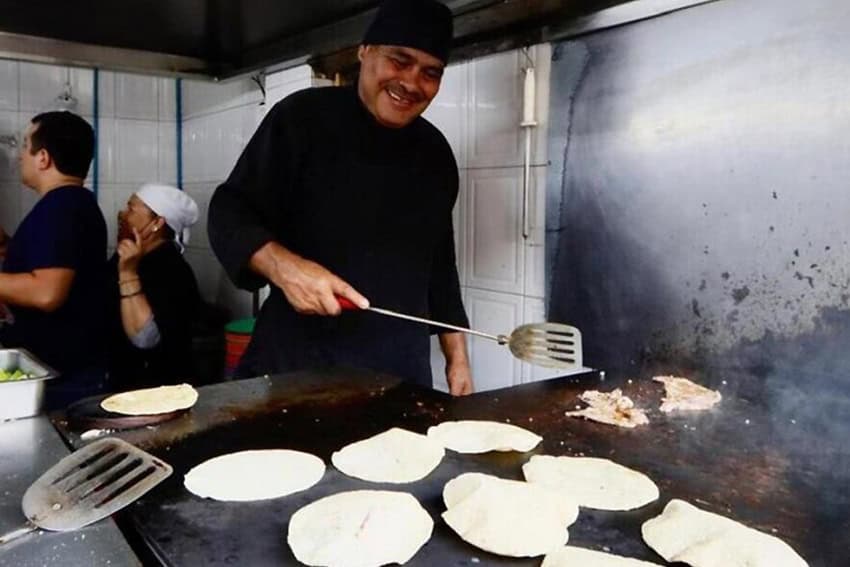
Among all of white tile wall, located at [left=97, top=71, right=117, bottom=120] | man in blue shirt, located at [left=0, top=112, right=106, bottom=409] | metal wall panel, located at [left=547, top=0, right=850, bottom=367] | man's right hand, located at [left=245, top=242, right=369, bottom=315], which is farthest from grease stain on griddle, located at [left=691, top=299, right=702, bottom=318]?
white tile wall, located at [left=97, top=71, right=117, bottom=120]

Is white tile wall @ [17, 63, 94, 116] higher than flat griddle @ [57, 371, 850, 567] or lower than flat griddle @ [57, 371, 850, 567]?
higher

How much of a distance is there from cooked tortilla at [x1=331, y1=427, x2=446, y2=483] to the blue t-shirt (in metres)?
1.40

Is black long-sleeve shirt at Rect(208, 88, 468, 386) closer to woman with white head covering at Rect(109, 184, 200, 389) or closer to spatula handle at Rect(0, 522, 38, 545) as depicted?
spatula handle at Rect(0, 522, 38, 545)

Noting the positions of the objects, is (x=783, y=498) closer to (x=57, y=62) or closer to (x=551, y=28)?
(x=551, y=28)

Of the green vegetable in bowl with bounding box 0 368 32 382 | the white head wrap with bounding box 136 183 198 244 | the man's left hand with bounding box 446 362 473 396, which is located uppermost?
the white head wrap with bounding box 136 183 198 244

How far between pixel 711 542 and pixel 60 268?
73.7 inches

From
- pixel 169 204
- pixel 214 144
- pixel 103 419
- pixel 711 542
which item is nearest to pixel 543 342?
pixel 711 542

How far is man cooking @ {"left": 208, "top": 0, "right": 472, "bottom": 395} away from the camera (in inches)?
62.6

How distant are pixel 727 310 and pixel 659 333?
17 centimetres

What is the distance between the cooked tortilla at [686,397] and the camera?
1279mm

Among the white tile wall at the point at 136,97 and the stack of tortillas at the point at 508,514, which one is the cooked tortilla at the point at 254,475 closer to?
the stack of tortillas at the point at 508,514

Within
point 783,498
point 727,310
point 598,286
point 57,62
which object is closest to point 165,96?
point 57,62

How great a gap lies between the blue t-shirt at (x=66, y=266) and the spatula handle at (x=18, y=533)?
1429mm

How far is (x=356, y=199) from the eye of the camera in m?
1.69
